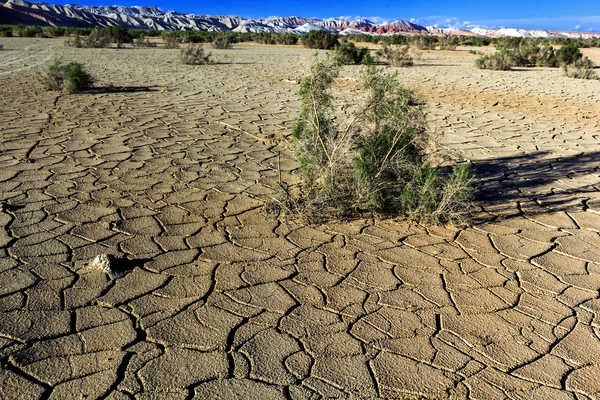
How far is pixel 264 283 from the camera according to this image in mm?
3467

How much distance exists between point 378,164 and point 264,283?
1889 mm

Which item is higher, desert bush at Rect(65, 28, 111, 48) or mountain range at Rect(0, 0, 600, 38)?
desert bush at Rect(65, 28, 111, 48)

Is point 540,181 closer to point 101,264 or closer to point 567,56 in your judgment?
point 101,264

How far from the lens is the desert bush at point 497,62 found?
61.5 ft

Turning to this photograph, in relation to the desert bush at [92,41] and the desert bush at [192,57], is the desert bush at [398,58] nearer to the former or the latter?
the desert bush at [192,57]

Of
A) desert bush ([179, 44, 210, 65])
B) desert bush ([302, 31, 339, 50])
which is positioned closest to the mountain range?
desert bush ([302, 31, 339, 50])

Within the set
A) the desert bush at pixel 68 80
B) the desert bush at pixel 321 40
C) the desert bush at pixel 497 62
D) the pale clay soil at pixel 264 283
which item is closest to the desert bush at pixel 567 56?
the desert bush at pixel 497 62

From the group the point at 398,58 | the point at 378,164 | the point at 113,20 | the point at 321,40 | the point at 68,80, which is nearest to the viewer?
the point at 378,164

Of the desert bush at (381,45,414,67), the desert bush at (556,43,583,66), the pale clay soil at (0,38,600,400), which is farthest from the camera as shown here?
the desert bush at (556,43,583,66)

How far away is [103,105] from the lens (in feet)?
31.6

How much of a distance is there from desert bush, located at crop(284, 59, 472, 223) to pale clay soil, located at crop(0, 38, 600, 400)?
0.76 feet

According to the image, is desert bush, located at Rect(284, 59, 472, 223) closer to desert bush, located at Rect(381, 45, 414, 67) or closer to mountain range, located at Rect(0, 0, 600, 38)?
desert bush, located at Rect(381, 45, 414, 67)

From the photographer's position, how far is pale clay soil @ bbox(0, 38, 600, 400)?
2.61 metres

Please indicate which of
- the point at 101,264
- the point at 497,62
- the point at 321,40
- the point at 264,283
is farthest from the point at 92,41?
the point at 264,283
